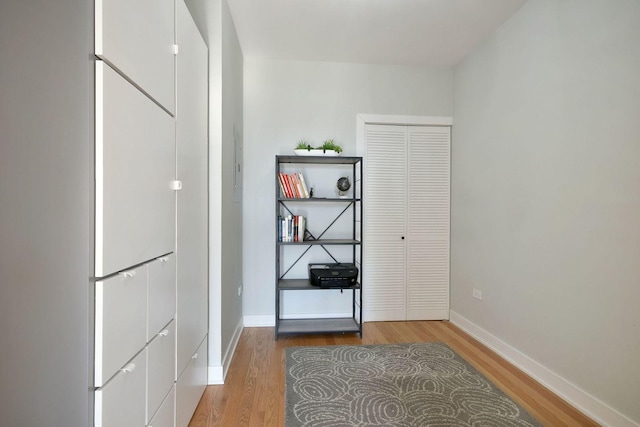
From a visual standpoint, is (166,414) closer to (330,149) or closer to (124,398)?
(124,398)

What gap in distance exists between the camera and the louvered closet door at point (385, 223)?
10.5ft

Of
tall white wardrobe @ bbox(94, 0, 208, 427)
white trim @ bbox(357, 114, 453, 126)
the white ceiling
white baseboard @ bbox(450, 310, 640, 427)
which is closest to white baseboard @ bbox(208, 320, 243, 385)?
tall white wardrobe @ bbox(94, 0, 208, 427)

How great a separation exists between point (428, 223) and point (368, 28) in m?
2.02

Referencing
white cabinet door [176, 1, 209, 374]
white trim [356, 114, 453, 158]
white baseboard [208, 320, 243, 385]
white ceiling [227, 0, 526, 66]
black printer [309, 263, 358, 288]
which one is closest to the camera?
white cabinet door [176, 1, 209, 374]

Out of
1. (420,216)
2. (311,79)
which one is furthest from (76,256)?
(420,216)

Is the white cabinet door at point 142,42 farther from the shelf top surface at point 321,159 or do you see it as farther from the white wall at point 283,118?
the white wall at point 283,118

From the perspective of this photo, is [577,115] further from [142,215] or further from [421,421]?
[142,215]

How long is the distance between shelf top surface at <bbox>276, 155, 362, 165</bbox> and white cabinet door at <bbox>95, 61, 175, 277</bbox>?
5.08ft

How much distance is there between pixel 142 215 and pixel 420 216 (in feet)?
9.17

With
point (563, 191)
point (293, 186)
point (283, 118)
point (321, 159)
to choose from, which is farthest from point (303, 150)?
point (563, 191)

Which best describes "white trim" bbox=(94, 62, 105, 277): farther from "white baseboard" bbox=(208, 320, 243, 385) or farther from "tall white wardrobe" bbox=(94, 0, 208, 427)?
"white baseboard" bbox=(208, 320, 243, 385)

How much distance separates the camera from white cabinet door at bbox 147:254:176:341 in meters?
1.19

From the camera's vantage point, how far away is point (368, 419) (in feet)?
5.47

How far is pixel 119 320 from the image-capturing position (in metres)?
0.95
